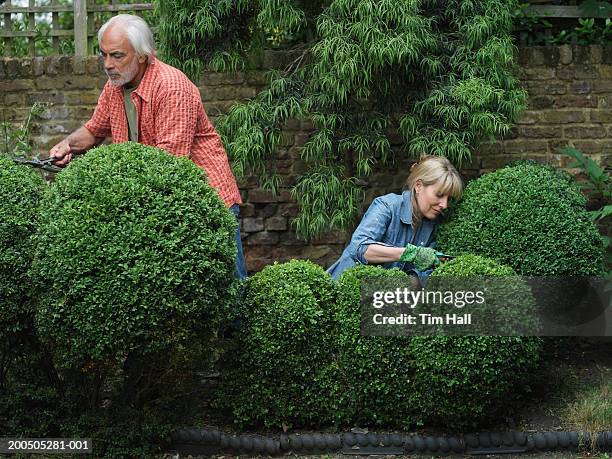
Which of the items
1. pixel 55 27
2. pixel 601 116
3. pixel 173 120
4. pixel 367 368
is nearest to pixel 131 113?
pixel 173 120

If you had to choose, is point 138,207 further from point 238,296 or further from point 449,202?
point 449,202

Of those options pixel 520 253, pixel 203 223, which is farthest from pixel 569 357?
pixel 203 223

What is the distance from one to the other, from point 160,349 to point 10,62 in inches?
149

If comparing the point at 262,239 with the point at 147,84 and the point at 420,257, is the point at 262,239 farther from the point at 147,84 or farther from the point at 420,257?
the point at 147,84

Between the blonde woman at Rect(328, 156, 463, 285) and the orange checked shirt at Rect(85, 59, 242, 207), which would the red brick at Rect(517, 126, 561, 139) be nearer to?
the blonde woman at Rect(328, 156, 463, 285)

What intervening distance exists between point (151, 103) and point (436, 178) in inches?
64.8

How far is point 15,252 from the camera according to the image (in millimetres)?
4090

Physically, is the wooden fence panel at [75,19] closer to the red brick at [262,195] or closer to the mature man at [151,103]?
the red brick at [262,195]

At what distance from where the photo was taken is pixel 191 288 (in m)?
3.93

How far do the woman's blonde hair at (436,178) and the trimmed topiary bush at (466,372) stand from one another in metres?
0.76

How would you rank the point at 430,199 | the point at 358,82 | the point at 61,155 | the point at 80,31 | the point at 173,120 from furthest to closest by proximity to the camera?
1. the point at 80,31
2. the point at 358,82
3. the point at 430,199
4. the point at 61,155
5. the point at 173,120

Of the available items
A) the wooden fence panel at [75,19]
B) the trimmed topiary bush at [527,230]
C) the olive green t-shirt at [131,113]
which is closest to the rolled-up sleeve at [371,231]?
the trimmed topiary bush at [527,230]

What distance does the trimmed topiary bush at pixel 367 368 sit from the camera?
4.37 metres

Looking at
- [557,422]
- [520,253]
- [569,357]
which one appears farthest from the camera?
[569,357]
